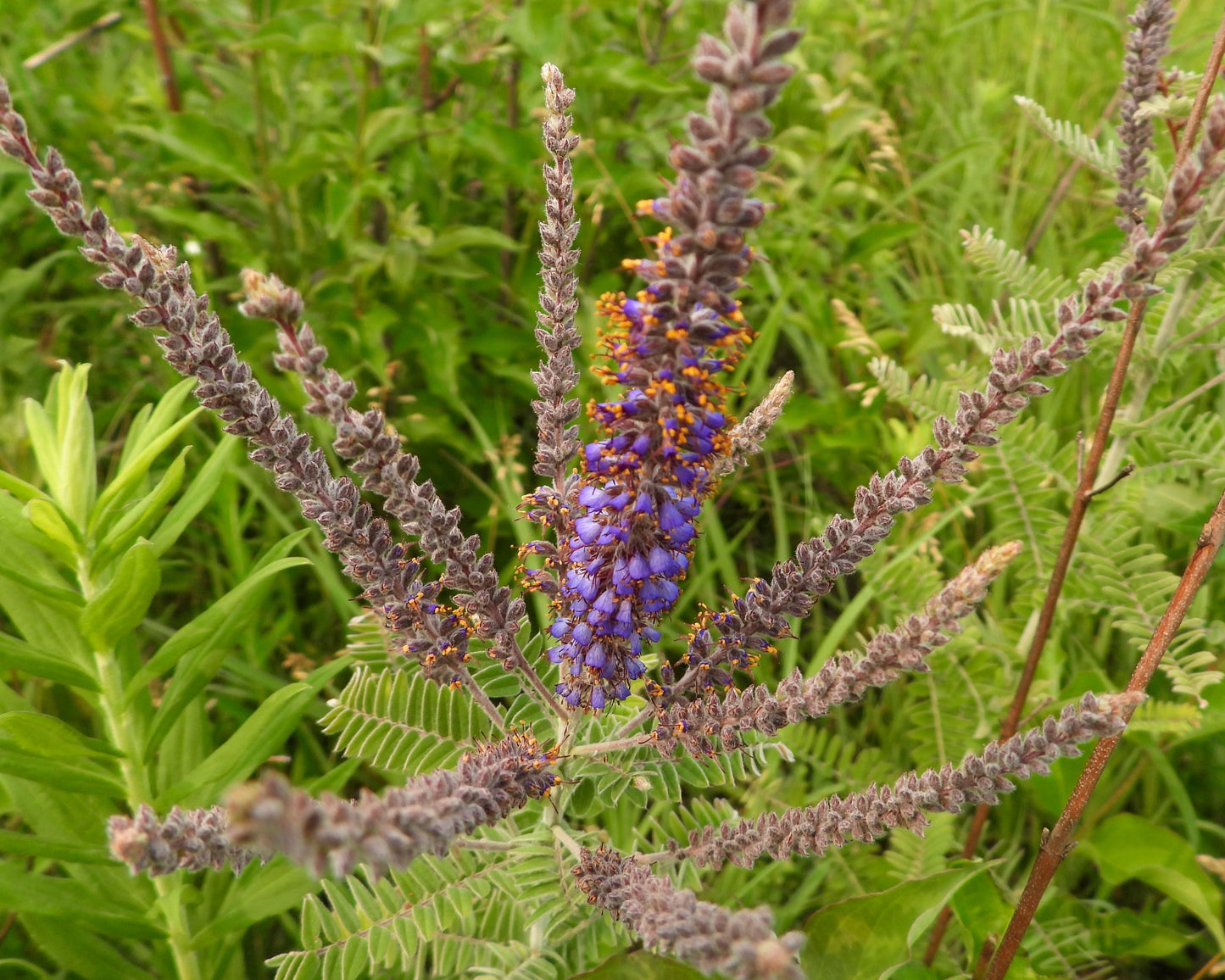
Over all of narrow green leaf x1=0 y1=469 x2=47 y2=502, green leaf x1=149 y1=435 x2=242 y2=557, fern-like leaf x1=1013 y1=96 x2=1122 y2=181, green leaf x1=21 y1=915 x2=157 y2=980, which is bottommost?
green leaf x1=21 y1=915 x2=157 y2=980

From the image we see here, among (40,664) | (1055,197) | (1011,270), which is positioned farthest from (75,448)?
(1055,197)

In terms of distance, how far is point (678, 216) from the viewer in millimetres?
1271

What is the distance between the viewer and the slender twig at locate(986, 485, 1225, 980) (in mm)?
1987

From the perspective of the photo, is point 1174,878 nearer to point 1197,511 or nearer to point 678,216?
point 1197,511

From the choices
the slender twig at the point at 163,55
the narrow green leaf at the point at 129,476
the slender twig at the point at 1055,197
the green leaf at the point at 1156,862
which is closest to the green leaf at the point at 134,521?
the narrow green leaf at the point at 129,476

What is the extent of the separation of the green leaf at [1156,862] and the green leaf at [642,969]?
59.2 inches

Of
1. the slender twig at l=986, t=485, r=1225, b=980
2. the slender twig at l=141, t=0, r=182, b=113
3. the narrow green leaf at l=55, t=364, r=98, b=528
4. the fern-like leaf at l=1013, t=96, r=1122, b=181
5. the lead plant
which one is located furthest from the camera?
the slender twig at l=141, t=0, r=182, b=113

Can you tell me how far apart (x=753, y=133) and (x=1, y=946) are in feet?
10.3

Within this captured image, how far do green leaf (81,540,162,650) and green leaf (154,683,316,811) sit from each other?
348mm

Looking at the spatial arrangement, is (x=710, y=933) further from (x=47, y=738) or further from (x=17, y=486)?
(x=17, y=486)

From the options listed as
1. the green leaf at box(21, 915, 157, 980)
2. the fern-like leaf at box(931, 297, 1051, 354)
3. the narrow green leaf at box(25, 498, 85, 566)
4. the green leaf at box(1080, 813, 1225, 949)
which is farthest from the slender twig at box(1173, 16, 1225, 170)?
the green leaf at box(21, 915, 157, 980)

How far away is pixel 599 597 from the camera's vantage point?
5.50ft

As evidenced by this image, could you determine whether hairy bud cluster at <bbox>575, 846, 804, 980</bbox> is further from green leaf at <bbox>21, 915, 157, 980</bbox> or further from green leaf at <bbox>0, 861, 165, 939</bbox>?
green leaf at <bbox>21, 915, 157, 980</bbox>

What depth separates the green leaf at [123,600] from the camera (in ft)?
6.30
